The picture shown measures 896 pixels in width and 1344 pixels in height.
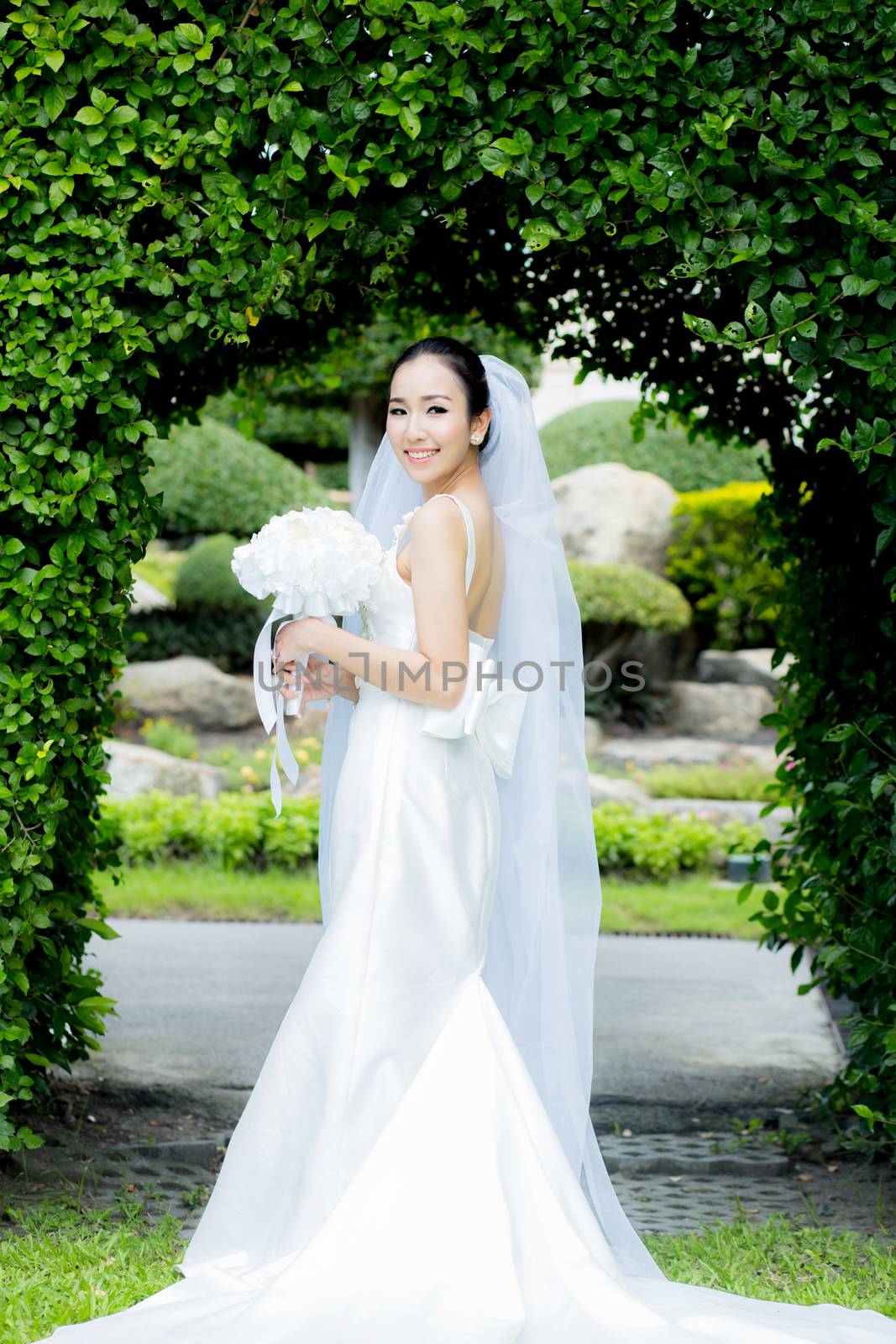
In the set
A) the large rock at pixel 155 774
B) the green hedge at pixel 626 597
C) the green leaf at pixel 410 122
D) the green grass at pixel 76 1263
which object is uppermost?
the green leaf at pixel 410 122

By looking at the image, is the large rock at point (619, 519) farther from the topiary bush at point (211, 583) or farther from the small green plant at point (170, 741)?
the small green plant at point (170, 741)

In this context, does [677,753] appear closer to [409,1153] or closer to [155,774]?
[155,774]

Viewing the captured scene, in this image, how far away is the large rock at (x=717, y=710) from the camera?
47.9ft

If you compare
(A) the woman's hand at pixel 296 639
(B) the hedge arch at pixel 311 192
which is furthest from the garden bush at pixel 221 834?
(A) the woman's hand at pixel 296 639

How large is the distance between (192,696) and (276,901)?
547 centimetres

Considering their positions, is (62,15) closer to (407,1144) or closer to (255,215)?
(255,215)

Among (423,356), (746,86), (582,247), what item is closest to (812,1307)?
(423,356)

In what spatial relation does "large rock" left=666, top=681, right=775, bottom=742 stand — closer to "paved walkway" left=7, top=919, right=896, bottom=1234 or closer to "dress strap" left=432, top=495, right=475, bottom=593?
"paved walkway" left=7, top=919, right=896, bottom=1234

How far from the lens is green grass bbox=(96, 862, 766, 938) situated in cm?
838

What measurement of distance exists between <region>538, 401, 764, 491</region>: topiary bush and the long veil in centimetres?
1480

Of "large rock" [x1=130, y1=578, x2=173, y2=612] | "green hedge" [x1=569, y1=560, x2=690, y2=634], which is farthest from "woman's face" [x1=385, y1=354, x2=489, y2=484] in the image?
"large rock" [x1=130, y1=578, x2=173, y2=612]

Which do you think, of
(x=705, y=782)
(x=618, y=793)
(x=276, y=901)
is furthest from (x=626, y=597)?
(x=276, y=901)

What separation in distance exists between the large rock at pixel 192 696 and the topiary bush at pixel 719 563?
5.25 m

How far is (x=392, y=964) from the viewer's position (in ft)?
9.85
